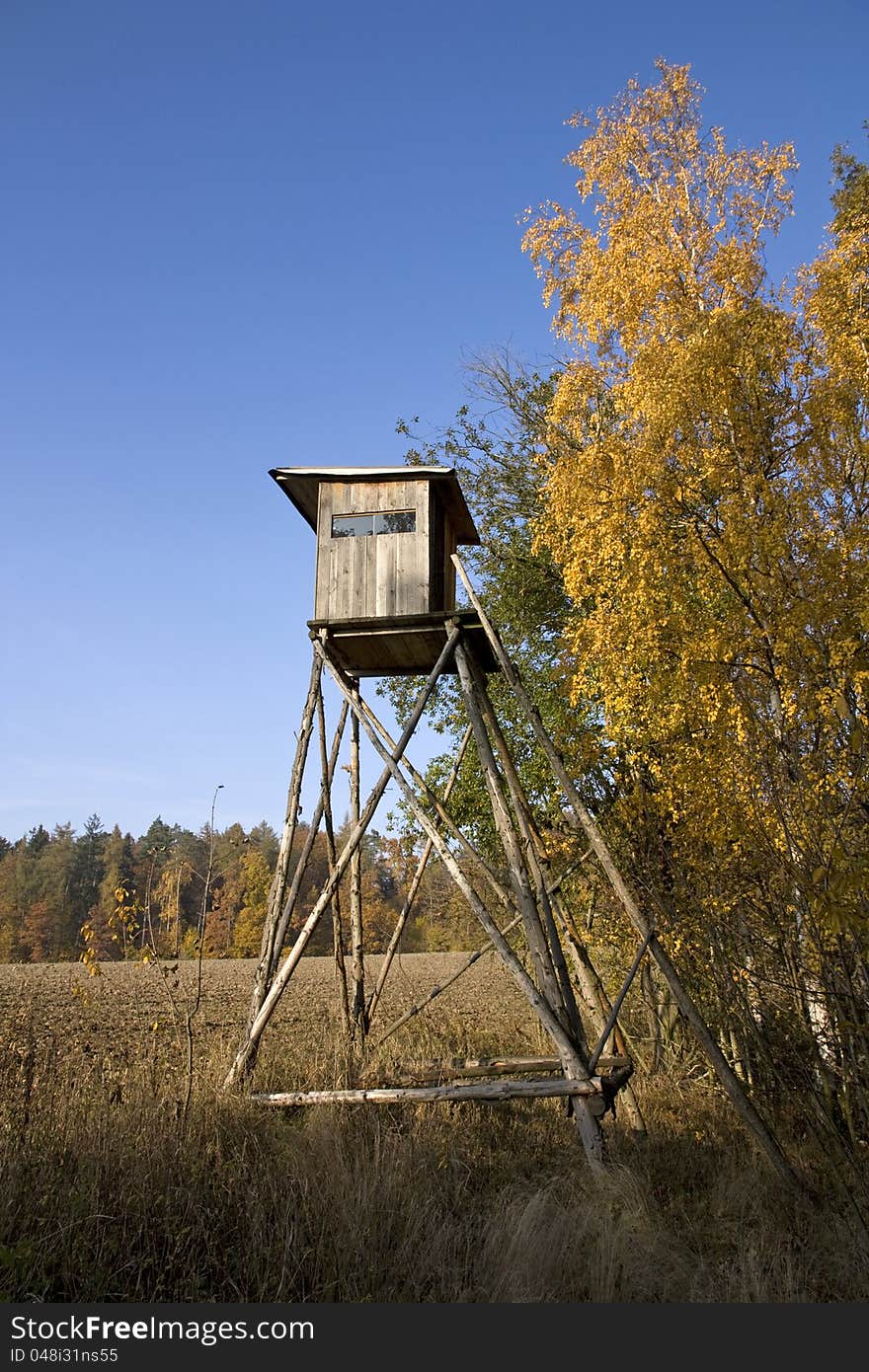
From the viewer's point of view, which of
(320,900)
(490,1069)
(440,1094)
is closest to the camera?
(440,1094)

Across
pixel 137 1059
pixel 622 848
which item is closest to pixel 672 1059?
pixel 622 848

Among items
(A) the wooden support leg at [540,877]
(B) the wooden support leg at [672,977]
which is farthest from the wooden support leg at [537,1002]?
(B) the wooden support leg at [672,977]

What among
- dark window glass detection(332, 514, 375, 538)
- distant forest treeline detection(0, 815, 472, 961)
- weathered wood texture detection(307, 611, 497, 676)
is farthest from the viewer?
distant forest treeline detection(0, 815, 472, 961)

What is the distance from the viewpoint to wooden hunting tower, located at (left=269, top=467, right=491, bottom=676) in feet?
33.6

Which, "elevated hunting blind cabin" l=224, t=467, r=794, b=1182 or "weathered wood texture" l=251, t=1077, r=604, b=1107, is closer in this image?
"weathered wood texture" l=251, t=1077, r=604, b=1107

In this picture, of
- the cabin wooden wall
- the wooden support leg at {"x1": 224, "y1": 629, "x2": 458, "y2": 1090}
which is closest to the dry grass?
the wooden support leg at {"x1": 224, "y1": 629, "x2": 458, "y2": 1090}

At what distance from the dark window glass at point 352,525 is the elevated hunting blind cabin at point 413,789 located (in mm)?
17

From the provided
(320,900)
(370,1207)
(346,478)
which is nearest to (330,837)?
(320,900)

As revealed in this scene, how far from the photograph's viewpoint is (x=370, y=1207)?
5.41 m

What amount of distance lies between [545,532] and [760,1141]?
7122 millimetres

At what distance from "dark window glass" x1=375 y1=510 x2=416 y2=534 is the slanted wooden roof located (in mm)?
445

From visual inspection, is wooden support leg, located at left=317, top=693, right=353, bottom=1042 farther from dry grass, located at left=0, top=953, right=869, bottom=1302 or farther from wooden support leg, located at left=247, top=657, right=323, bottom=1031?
dry grass, located at left=0, top=953, right=869, bottom=1302

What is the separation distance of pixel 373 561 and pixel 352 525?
0.58 meters

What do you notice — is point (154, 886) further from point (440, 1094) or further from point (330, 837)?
point (440, 1094)
